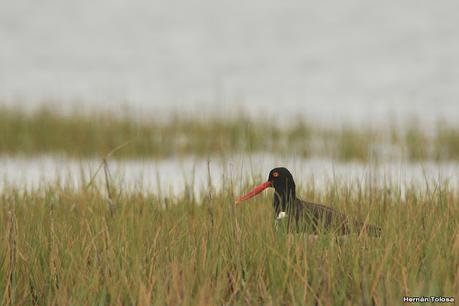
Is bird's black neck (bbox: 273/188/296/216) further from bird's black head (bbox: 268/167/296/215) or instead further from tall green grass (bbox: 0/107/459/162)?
tall green grass (bbox: 0/107/459/162)

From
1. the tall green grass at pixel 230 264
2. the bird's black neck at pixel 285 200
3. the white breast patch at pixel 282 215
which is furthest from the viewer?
the bird's black neck at pixel 285 200

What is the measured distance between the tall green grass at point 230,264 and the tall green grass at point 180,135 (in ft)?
25.4

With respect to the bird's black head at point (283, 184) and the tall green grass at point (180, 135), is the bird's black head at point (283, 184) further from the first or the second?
the tall green grass at point (180, 135)

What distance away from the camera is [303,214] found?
5070 millimetres

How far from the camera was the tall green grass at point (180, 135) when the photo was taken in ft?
42.7

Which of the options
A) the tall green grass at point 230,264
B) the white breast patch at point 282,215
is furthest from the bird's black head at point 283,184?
the tall green grass at point 230,264

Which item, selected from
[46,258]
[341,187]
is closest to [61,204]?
[46,258]

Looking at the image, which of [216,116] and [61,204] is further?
[216,116]

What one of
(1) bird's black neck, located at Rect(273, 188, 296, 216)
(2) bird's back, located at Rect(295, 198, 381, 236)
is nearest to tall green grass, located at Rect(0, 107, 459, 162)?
(1) bird's black neck, located at Rect(273, 188, 296, 216)

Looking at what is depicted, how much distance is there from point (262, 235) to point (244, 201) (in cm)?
67

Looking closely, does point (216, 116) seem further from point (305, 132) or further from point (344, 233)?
point (344, 233)

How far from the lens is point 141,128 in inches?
543

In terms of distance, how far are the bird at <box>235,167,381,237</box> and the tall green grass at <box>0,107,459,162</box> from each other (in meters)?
6.75

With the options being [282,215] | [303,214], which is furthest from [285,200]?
[303,214]
